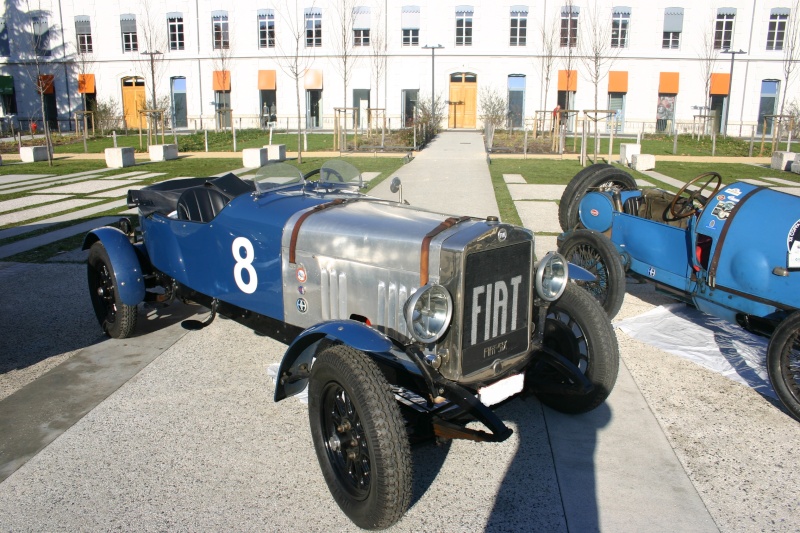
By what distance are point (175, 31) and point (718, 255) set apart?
43451mm

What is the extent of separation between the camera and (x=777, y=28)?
1516 inches

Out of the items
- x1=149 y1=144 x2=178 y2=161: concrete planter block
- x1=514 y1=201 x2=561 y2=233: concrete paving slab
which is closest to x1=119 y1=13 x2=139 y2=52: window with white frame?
x1=149 y1=144 x2=178 y2=161: concrete planter block

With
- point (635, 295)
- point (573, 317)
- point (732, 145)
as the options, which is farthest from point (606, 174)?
point (732, 145)

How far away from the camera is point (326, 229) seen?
165 inches

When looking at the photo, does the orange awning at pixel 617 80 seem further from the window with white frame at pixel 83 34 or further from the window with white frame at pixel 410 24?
the window with white frame at pixel 83 34

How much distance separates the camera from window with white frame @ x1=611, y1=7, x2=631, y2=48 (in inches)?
1528

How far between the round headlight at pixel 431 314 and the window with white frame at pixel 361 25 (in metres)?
39.8

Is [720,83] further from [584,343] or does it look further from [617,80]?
[584,343]

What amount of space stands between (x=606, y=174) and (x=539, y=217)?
412cm

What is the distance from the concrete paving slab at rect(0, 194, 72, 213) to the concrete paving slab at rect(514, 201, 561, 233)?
10.0m

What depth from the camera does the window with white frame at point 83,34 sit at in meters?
42.9

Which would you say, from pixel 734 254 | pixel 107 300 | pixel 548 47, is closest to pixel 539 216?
pixel 734 254

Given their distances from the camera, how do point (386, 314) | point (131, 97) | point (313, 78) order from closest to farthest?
point (386, 314) → point (313, 78) → point (131, 97)

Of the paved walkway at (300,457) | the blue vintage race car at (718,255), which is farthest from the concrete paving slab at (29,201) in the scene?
the blue vintage race car at (718,255)
